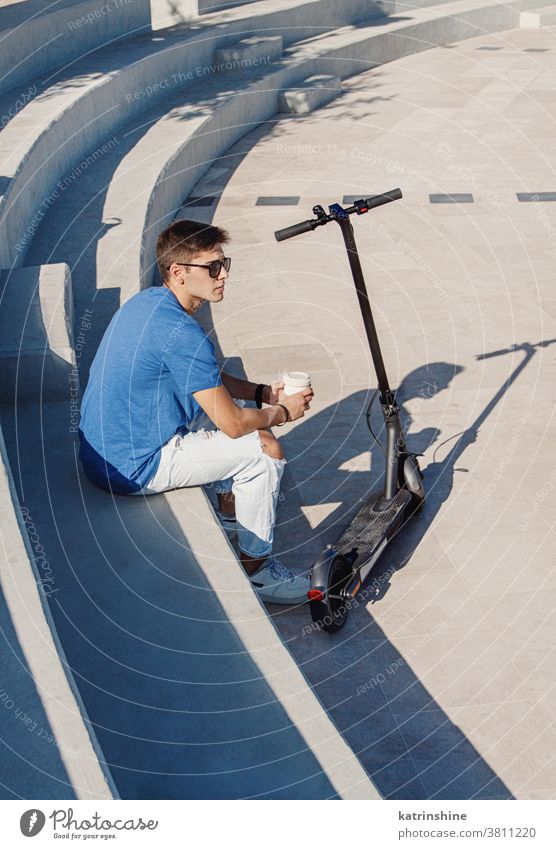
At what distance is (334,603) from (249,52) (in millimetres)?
10177

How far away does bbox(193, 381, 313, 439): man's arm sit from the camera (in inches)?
179

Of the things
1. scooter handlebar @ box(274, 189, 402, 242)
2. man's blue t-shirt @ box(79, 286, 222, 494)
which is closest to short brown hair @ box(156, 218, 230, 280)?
man's blue t-shirt @ box(79, 286, 222, 494)

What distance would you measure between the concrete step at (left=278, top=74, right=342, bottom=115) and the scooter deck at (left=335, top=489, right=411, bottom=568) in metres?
8.75

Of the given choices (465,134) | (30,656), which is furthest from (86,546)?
(465,134)

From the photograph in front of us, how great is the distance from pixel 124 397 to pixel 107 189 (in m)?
4.42

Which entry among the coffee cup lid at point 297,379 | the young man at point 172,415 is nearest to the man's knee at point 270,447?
the young man at point 172,415

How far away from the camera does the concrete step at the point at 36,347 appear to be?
558 centimetres

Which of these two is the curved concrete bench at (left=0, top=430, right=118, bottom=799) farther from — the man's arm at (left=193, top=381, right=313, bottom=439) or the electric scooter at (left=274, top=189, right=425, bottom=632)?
the electric scooter at (left=274, top=189, right=425, bottom=632)

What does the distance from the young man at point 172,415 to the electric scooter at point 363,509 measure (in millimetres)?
328

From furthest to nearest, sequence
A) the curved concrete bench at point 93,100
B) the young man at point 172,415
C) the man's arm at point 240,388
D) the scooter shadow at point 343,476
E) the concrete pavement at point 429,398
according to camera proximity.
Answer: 1. the curved concrete bench at point 93,100
2. the scooter shadow at point 343,476
3. the man's arm at point 240,388
4. the young man at point 172,415
5. the concrete pavement at point 429,398

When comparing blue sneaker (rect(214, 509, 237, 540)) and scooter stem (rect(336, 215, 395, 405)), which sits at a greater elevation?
scooter stem (rect(336, 215, 395, 405))

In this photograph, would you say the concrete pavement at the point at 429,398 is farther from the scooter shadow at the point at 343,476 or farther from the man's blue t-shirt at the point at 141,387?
the man's blue t-shirt at the point at 141,387

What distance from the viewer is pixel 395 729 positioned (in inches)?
174
